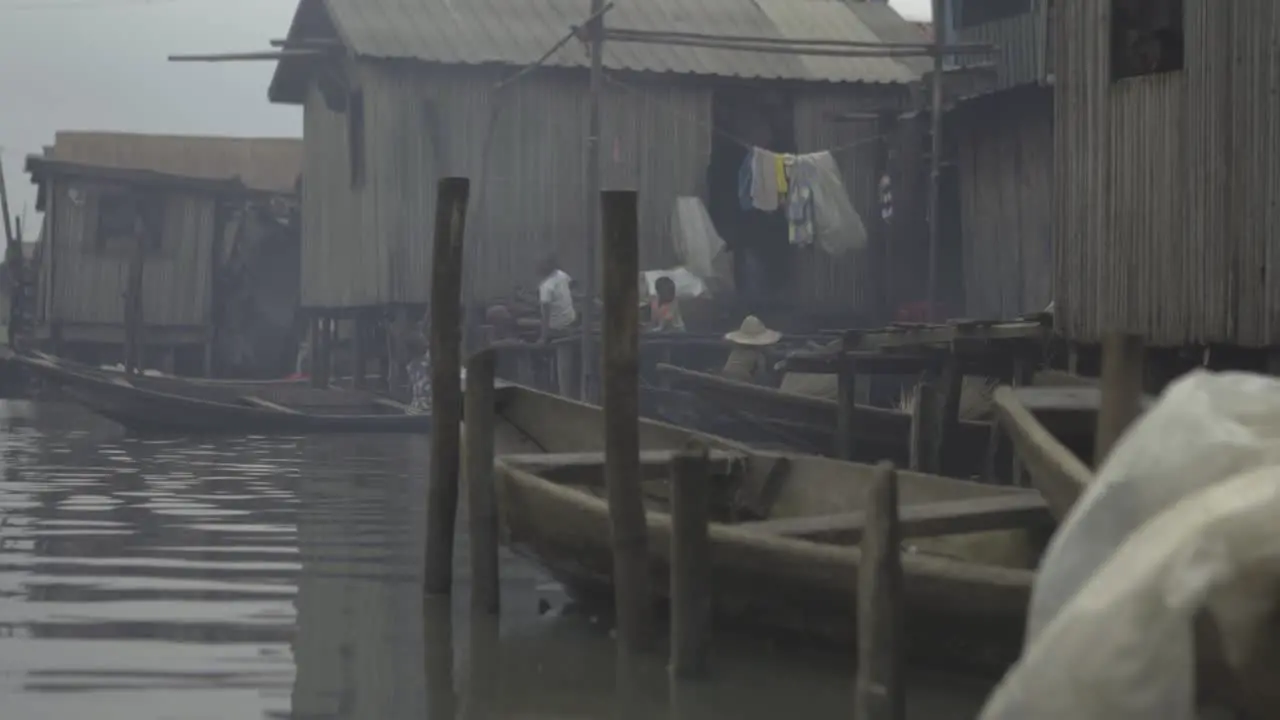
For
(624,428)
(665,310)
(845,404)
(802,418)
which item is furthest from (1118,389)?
(665,310)

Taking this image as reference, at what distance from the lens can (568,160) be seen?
19.9 m

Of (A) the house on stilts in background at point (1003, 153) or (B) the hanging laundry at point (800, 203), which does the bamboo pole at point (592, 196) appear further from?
(A) the house on stilts in background at point (1003, 153)

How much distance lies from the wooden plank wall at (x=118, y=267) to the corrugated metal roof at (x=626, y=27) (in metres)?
7.62

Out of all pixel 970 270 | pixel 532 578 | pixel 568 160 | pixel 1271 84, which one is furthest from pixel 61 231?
pixel 1271 84

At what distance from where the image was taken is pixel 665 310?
18.4m

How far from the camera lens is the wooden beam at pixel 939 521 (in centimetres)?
626

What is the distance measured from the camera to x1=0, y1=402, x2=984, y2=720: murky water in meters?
5.89

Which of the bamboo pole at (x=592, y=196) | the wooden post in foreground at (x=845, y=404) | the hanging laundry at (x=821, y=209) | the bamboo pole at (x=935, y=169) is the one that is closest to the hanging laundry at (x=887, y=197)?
the hanging laundry at (x=821, y=209)

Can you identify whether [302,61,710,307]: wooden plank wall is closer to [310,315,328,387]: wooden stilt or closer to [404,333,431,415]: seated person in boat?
[404,333,431,415]: seated person in boat

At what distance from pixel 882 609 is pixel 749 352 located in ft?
40.2

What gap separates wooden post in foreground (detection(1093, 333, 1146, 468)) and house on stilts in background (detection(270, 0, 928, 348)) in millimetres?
14476

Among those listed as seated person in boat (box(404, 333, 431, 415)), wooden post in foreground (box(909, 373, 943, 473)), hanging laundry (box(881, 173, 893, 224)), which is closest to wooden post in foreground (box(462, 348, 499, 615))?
wooden post in foreground (box(909, 373, 943, 473))

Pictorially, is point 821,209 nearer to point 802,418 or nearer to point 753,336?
point 753,336

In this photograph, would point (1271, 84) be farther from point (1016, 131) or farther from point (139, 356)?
point (139, 356)
